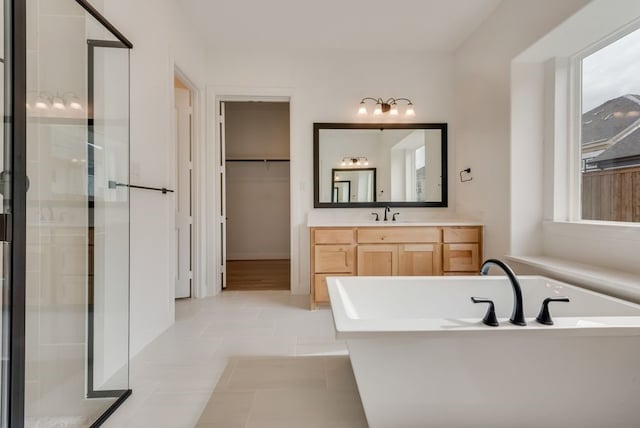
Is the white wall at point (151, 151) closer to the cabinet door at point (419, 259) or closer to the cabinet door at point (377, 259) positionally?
the cabinet door at point (377, 259)

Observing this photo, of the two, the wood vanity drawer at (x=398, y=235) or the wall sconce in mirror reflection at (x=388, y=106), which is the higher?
the wall sconce in mirror reflection at (x=388, y=106)

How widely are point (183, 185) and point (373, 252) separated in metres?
2.12

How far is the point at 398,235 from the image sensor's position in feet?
10.2

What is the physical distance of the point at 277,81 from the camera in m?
3.62

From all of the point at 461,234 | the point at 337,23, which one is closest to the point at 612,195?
the point at 461,234

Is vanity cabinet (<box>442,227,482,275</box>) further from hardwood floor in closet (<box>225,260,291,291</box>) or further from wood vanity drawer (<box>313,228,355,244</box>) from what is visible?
hardwood floor in closet (<box>225,260,291,291</box>)

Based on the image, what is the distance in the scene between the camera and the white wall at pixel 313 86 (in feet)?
11.8

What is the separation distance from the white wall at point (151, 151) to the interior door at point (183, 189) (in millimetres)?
605

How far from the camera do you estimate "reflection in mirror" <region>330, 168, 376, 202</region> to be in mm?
3709

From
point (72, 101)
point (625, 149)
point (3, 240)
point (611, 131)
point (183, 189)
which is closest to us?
point (3, 240)

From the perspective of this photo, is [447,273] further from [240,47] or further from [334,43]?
[240,47]

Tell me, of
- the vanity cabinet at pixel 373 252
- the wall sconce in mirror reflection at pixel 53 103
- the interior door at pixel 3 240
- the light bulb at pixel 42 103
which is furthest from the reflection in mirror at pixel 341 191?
the interior door at pixel 3 240

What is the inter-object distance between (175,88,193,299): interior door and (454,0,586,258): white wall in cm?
298

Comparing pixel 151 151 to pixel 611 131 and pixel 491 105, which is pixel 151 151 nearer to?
pixel 491 105
